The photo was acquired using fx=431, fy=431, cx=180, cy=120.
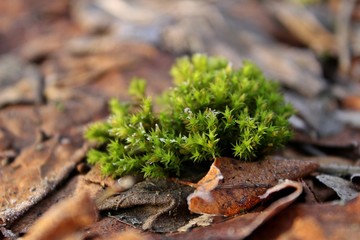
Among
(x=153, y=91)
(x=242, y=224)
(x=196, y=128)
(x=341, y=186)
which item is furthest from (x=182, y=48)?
(x=242, y=224)

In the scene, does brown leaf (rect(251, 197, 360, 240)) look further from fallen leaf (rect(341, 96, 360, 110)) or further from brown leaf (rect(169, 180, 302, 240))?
fallen leaf (rect(341, 96, 360, 110))

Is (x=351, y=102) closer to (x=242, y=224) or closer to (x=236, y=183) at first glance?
(x=236, y=183)

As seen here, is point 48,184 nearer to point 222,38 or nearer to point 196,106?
point 196,106

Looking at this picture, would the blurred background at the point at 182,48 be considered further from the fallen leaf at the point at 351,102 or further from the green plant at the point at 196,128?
the green plant at the point at 196,128

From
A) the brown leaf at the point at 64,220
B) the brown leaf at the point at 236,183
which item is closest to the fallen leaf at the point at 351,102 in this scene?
the brown leaf at the point at 236,183

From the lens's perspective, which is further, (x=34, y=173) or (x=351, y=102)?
(x=351, y=102)

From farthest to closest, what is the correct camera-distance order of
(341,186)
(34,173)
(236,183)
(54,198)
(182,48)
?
(182,48), (34,173), (54,198), (341,186), (236,183)

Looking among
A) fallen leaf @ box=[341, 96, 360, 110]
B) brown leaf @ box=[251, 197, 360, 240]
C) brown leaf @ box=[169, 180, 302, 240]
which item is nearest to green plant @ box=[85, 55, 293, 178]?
brown leaf @ box=[169, 180, 302, 240]

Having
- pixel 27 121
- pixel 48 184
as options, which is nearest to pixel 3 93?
pixel 27 121
